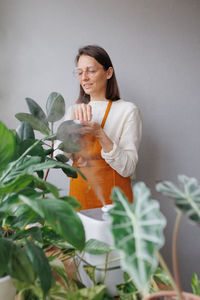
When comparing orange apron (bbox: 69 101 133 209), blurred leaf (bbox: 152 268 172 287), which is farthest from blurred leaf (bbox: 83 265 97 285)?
orange apron (bbox: 69 101 133 209)

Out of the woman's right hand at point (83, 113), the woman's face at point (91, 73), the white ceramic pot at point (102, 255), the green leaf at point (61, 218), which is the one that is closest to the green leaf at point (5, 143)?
the green leaf at point (61, 218)

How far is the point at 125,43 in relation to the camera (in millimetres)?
1798

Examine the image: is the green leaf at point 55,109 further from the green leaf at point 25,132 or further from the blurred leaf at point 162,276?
the blurred leaf at point 162,276

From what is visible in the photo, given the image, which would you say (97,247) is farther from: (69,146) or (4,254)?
(69,146)

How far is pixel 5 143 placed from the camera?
477mm

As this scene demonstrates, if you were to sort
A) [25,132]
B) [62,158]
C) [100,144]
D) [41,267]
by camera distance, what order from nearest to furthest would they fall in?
[41,267] < [25,132] < [62,158] < [100,144]

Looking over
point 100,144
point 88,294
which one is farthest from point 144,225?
point 100,144

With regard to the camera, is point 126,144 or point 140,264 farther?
point 126,144

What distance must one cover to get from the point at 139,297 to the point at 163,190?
1.18ft

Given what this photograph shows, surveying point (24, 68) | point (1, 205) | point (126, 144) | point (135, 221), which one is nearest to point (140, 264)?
point (135, 221)

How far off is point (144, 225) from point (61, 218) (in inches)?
5.0

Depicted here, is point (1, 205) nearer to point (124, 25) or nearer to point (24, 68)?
point (24, 68)

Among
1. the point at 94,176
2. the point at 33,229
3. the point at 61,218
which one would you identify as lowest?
the point at 94,176

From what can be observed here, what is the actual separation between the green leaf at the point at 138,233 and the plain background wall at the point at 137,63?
5.13ft
